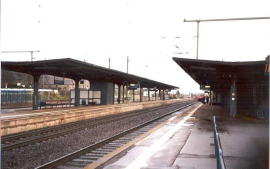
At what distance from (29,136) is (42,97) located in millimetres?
40597

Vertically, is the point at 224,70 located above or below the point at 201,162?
above

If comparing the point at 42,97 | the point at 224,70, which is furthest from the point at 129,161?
the point at 42,97

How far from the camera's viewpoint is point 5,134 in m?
16.9

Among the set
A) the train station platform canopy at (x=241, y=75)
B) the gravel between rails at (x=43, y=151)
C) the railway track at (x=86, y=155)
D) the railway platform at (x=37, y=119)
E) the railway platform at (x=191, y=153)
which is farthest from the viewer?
the train station platform canopy at (x=241, y=75)

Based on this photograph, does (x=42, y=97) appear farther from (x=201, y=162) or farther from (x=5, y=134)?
(x=201, y=162)

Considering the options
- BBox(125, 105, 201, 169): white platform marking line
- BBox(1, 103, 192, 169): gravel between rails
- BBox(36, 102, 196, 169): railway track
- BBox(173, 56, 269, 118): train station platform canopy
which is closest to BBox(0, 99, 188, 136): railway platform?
BBox(1, 103, 192, 169): gravel between rails

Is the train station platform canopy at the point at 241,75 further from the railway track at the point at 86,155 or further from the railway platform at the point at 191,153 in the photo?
the railway track at the point at 86,155

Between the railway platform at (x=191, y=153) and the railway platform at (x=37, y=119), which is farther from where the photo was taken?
the railway platform at (x=37, y=119)

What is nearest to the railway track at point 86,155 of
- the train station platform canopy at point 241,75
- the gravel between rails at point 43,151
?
the gravel between rails at point 43,151

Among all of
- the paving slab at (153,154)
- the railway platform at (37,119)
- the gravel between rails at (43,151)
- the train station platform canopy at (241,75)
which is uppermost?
the train station platform canopy at (241,75)

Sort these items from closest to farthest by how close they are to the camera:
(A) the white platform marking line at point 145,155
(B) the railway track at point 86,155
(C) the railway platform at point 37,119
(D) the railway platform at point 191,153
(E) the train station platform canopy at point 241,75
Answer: (D) the railway platform at point 191,153
(A) the white platform marking line at point 145,155
(B) the railway track at point 86,155
(C) the railway platform at point 37,119
(E) the train station platform canopy at point 241,75

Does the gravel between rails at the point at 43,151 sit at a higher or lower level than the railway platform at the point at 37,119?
lower

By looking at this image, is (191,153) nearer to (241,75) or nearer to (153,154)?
(153,154)

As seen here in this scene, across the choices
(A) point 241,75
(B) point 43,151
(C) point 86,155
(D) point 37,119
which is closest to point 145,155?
(C) point 86,155
